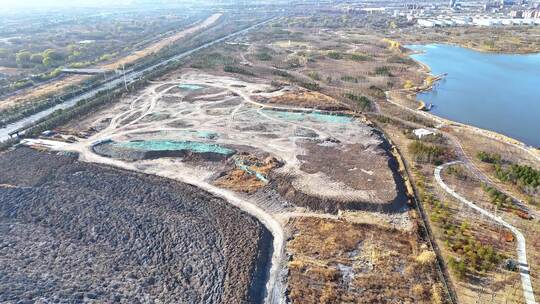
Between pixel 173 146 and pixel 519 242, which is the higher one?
pixel 173 146

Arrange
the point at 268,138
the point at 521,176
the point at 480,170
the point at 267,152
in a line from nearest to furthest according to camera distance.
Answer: the point at 521,176 → the point at 480,170 → the point at 267,152 → the point at 268,138

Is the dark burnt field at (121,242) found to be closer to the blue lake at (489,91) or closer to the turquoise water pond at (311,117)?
the turquoise water pond at (311,117)

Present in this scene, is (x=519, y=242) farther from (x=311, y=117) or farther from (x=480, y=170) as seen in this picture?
(x=311, y=117)

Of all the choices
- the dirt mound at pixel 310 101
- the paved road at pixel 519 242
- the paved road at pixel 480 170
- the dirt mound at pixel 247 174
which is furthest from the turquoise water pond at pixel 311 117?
the paved road at pixel 519 242

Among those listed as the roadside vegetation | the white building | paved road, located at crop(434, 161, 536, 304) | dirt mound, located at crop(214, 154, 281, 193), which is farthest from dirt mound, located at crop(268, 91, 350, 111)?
the roadside vegetation

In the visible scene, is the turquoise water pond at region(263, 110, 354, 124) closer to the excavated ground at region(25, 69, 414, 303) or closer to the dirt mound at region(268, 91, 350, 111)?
the excavated ground at region(25, 69, 414, 303)

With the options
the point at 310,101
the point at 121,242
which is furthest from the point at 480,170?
the point at 121,242
